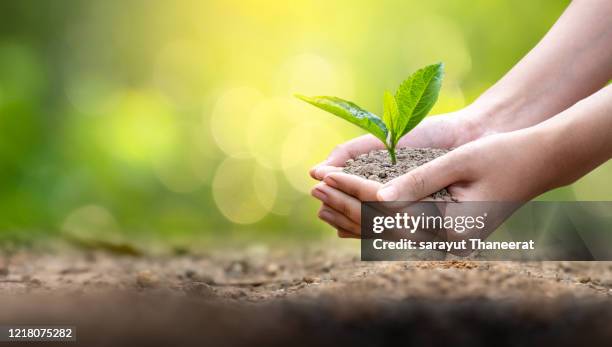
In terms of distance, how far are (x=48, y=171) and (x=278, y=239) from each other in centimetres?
109

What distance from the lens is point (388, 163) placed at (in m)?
1.19

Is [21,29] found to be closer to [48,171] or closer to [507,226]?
[48,171]

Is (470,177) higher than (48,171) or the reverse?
the reverse

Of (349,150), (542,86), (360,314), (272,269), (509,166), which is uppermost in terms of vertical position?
(542,86)

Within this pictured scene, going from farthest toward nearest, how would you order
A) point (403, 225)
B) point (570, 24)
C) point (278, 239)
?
point (278, 239)
point (570, 24)
point (403, 225)

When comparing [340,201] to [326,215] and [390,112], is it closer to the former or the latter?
[326,215]

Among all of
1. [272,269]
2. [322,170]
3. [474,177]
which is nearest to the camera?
[474,177]

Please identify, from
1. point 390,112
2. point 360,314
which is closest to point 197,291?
point 360,314

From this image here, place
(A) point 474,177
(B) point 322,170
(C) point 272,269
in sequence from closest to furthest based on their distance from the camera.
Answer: (A) point 474,177, (B) point 322,170, (C) point 272,269

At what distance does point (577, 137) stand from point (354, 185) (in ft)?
1.20

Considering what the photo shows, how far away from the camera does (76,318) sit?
0.66 metres

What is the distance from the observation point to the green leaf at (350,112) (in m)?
1.09

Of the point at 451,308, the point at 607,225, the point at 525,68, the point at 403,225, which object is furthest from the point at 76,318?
the point at 607,225

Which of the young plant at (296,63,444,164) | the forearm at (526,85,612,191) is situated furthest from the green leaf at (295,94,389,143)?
the forearm at (526,85,612,191)
